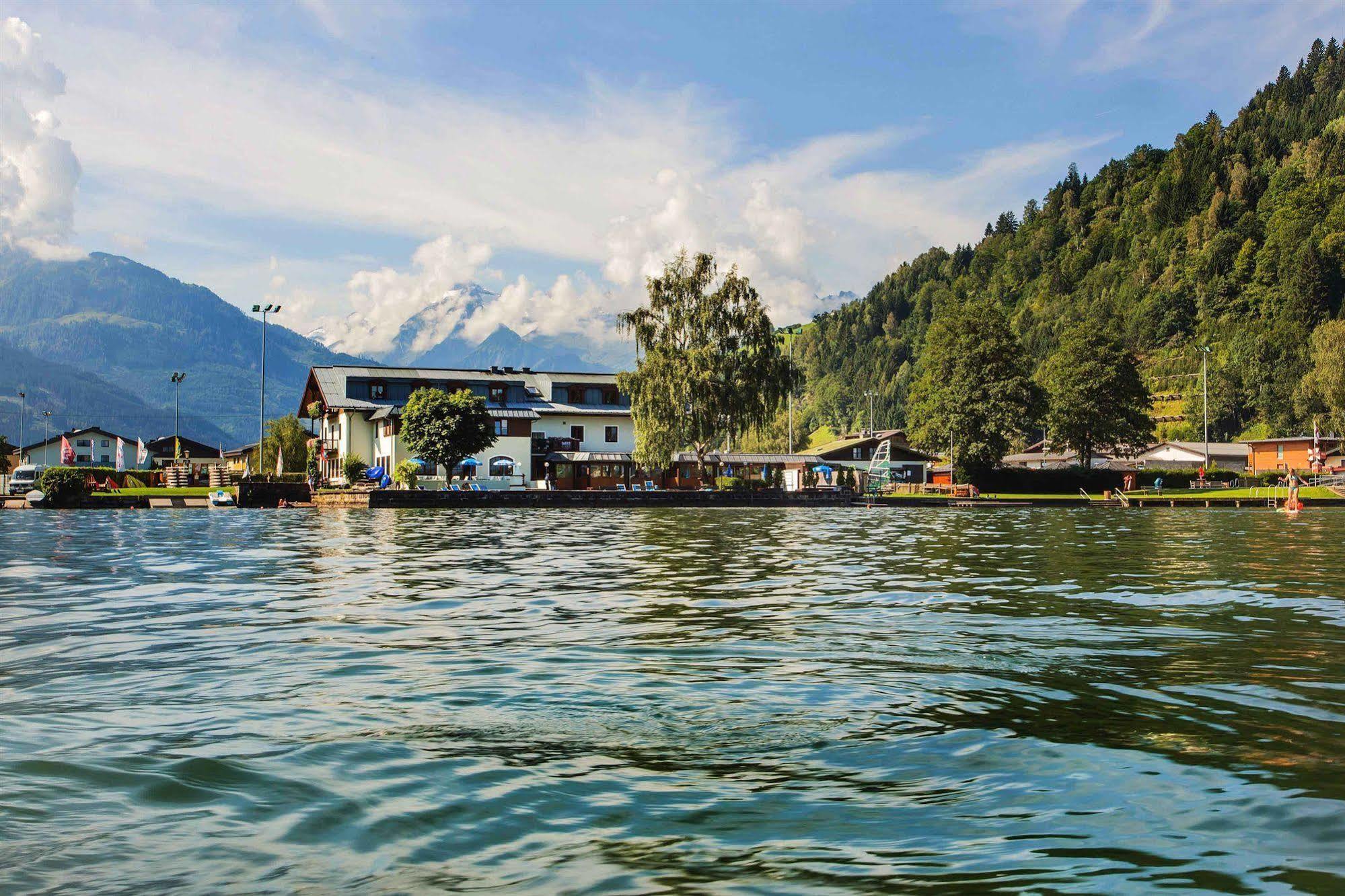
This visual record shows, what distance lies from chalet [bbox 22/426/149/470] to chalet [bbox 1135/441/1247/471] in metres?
134

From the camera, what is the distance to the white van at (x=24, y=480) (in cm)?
7419

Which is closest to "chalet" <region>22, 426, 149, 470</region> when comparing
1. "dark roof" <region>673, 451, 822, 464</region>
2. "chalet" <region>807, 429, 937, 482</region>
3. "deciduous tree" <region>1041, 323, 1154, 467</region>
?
"dark roof" <region>673, 451, 822, 464</region>

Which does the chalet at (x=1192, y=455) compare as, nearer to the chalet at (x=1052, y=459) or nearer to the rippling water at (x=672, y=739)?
the chalet at (x=1052, y=459)

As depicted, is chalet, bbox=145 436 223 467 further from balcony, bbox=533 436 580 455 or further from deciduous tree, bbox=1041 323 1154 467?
deciduous tree, bbox=1041 323 1154 467

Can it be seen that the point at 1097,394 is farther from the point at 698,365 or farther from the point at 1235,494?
the point at 698,365

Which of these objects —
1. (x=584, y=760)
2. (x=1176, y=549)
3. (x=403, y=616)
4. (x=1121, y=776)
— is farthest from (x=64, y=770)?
(x=1176, y=549)

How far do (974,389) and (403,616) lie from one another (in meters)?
80.7

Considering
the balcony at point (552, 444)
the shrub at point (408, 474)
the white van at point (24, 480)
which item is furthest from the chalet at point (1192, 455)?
the white van at point (24, 480)

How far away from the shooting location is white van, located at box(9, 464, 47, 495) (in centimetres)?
7419

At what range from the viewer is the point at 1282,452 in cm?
12850

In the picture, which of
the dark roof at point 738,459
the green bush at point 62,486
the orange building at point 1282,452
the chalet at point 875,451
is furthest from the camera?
the orange building at point 1282,452

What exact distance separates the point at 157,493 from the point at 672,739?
70.1 meters

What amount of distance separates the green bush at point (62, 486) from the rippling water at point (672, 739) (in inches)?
1965

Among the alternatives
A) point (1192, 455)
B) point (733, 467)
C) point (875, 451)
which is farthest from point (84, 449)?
point (1192, 455)
